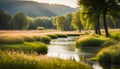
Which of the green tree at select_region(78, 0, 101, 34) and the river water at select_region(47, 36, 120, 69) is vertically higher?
the green tree at select_region(78, 0, 101, 34)

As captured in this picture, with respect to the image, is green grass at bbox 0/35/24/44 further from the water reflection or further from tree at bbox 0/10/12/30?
tree at bbox 0/10/12/30

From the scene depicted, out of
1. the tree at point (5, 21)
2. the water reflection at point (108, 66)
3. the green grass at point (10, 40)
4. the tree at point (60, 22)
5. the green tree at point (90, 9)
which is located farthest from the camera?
the tree at point (60, 22)

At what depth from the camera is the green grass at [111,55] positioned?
109 ft

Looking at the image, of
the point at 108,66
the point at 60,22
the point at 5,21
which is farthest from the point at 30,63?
the point at 60,22

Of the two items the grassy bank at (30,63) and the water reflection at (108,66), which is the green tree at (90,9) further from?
the grassy bank at (30,63)

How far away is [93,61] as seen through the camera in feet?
116

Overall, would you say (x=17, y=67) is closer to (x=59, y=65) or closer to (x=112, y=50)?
(x=59, y=65)

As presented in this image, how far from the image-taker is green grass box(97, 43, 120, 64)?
109ft

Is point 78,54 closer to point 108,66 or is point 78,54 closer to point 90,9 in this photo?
point 108,66

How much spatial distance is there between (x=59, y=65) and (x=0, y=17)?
14289cm

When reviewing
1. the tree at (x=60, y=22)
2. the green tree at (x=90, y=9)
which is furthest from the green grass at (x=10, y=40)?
the tree at (x=60, y=22)

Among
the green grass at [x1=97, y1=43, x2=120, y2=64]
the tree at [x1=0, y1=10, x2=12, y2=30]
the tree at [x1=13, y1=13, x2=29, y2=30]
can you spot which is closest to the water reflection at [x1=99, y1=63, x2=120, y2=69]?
the green grass at [x1=97, y1=43, x2=120, y2=64]

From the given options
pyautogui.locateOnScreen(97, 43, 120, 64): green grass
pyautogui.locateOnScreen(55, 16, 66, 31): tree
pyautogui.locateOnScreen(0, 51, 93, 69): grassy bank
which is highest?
pyautogui.locateOnScreen(0, 51, 93, 69): grassy bank

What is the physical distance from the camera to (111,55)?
33.7 metres
